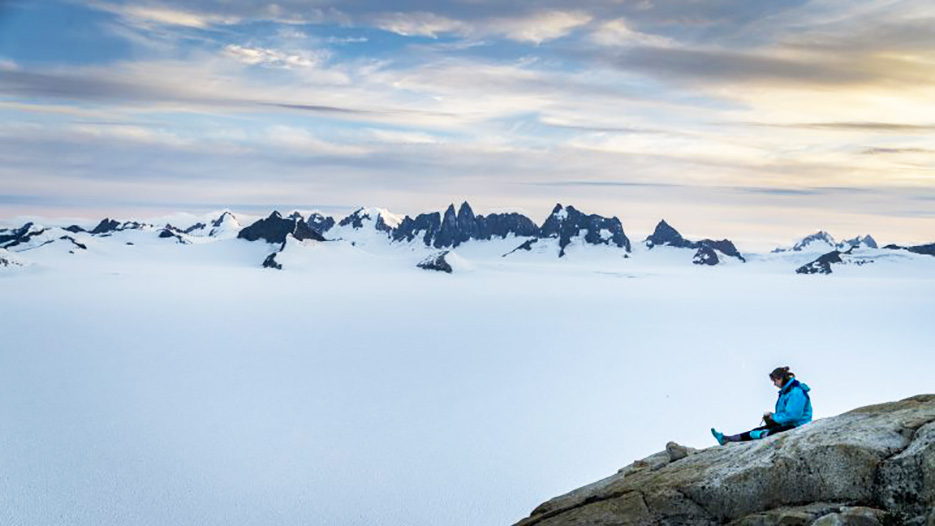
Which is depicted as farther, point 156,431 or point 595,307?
point 595,307

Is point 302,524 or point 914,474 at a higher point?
point 914,474

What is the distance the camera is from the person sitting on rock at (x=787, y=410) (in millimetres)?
12445

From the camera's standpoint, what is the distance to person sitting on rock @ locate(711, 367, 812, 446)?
12.4 metres

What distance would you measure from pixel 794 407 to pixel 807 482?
3534 millimetres

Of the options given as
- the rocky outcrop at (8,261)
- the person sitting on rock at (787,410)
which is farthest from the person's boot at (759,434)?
the rocky outcrop at (8,261)

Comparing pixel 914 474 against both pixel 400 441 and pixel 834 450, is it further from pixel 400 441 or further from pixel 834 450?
pixel 400 441

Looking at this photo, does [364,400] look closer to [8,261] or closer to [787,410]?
[787,410]

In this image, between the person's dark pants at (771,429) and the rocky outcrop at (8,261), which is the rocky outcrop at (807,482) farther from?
the rocky outcrop at (8,261)

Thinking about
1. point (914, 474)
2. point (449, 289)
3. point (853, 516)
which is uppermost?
point (914, 474)

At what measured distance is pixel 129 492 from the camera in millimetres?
24250

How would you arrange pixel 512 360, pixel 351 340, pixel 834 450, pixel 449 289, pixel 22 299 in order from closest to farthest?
pixel 834 450, pixel 512 360, pixel 351 340, pixel 22 299, pixel 449 289

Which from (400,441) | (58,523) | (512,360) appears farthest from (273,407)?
(512,360)

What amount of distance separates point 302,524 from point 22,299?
108137 millimetres

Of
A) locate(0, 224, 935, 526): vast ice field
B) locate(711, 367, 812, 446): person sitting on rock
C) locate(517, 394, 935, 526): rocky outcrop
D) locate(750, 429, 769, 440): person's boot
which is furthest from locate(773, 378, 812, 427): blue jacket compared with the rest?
locate(0, 224, 935, 526): vast ice field
